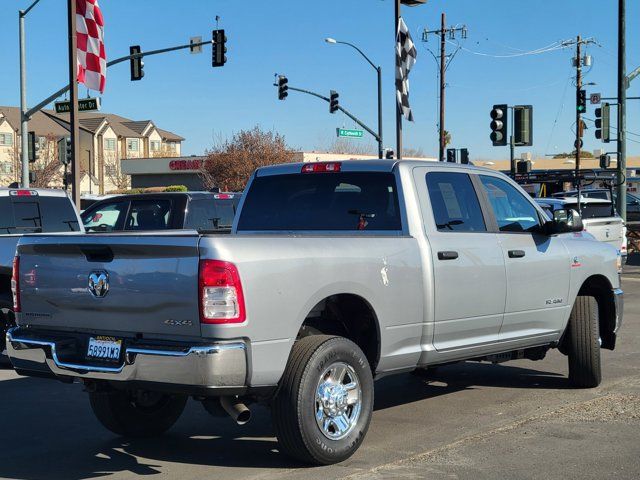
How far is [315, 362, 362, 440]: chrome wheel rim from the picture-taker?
561cm

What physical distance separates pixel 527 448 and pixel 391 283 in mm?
1440

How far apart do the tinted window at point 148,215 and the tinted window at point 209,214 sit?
34cm

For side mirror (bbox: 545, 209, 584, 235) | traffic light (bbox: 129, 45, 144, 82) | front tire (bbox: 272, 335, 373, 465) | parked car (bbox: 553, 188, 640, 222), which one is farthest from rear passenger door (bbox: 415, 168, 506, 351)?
traffic light (bbox: 129, 45, 144, 82)

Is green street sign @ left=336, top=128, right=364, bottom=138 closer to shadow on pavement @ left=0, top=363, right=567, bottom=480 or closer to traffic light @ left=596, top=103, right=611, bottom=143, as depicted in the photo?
traffic light @ left=596, top=103, right=611, bottom=143

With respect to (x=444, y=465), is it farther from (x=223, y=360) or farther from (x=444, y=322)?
(x=223, y=360)

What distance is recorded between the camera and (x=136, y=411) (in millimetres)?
6648

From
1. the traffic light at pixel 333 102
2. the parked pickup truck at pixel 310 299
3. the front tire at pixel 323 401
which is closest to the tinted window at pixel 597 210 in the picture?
the parked pickup truck at pixel 310 299

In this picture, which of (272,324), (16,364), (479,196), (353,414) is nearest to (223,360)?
(272,324)

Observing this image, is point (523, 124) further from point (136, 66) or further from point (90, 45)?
point (136, 66)

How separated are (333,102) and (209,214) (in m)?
25.6

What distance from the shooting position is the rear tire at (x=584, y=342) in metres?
8.00

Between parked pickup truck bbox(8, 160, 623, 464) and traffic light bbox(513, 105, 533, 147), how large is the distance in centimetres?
1490

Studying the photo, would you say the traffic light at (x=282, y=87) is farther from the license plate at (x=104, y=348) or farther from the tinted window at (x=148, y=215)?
the license plate at (x=104, y=348)

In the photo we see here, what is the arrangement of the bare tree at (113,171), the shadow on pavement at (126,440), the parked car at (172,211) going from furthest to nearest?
the bare tree at (113,171) → the parked car at (172,211) → the shadow on pavement at (126,440)
